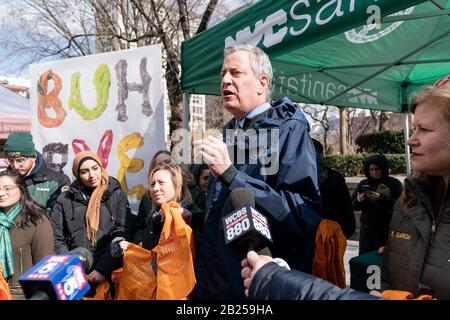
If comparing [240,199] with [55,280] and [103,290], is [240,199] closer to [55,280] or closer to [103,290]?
[55,280]

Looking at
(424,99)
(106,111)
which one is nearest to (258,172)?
(424,99)

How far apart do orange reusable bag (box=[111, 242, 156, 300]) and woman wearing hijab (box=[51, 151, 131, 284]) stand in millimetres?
272

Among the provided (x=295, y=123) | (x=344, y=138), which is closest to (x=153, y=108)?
(x=295, y=123)

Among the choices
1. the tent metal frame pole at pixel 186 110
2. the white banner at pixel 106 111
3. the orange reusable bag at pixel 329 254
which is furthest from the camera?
the tent metal frame pole at pixel 186 110

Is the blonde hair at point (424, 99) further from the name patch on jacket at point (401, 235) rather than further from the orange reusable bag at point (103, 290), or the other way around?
the orange reusable bag at point (103, 290)

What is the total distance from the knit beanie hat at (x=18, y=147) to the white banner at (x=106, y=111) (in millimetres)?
696

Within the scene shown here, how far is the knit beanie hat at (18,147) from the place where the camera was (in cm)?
359

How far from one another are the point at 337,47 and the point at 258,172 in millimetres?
3229

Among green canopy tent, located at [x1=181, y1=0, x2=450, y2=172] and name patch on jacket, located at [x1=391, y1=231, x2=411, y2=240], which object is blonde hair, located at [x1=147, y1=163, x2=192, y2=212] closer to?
green canopy tent, located at [x1=181, y1=0, x2=450, y2=172]

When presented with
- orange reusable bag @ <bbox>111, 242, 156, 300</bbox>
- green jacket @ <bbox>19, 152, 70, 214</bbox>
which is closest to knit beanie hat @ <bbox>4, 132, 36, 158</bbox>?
green jacket @ <bbox>19, 152, 70, 214</bbox>

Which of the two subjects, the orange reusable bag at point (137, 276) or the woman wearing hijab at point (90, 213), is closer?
the orange reusable bag at point (137, 276)

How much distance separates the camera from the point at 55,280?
1.07 metres

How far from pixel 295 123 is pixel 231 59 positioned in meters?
0.42

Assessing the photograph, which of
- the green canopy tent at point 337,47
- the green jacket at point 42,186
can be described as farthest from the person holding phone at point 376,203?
the green jacket at point 42,186
